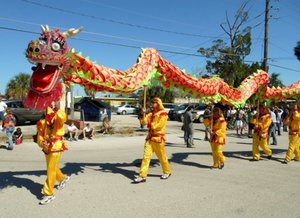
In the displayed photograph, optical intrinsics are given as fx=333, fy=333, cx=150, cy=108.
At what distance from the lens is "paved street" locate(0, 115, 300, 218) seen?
17.2ft

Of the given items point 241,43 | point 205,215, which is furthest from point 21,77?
point 205,215

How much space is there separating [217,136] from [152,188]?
2667 millimetres

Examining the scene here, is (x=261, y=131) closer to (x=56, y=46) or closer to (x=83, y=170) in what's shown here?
(x=83, y=170)

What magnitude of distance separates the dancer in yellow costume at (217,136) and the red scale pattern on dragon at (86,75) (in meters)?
0.45

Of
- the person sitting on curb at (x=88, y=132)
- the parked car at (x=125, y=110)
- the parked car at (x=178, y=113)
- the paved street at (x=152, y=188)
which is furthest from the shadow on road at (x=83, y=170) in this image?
the parked car at (x=125, y=110)

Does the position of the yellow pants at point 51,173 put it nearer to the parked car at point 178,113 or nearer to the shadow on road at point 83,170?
the shadow on road at point 83,170

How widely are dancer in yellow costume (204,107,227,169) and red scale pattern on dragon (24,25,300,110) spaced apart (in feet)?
1.47

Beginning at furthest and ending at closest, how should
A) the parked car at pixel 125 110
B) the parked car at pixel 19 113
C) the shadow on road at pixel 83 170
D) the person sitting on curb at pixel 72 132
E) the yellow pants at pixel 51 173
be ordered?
the parked car at pixel 125 110 → the parked car at pixel 19 113 → the person sitting on curb at pixel 72 132 → the shadow on road at pixel 83 170 → the yellow pants at pixel 51 173

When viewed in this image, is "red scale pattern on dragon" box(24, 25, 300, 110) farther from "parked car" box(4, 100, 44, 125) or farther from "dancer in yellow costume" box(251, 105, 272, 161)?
"parked car" box(4, 100, 44, 125)

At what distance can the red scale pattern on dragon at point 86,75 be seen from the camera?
17.5 feet

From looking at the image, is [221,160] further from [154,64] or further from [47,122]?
[47,122]

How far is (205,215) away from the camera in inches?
200

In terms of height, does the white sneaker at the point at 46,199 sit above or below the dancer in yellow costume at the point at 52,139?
below

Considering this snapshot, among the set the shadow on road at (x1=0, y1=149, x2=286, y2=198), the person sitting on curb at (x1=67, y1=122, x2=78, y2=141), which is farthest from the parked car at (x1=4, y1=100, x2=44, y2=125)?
the shadow on road at (x1=0, y1=149, x2=286, y2=198)
